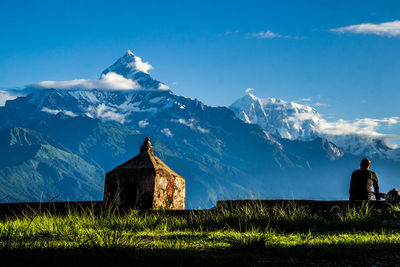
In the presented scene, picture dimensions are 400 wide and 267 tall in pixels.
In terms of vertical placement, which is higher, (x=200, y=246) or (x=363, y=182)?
(x=363, y=182)

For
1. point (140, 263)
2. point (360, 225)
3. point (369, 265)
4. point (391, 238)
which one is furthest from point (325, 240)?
point (140, 263)

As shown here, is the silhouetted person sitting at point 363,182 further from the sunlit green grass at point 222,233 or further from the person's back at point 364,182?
the sunlit green grass at point 222,233

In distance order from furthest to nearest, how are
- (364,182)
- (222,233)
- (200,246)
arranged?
1. (364,182)
2. (222,233)
3. (200,246)

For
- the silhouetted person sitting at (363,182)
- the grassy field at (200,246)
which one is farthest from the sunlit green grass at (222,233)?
the silhouetted person sitting at (363,182)

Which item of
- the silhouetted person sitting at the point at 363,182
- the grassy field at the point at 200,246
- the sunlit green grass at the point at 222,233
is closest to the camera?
the grassy field at the point at 200,246

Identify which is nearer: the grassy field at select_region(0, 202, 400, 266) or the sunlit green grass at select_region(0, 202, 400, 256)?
the grassy field at select_region(0, 202, 400, 266)

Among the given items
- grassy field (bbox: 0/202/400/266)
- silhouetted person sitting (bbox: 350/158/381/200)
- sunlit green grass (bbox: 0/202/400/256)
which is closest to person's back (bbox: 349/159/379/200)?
silhouetted person sitting (bbox: 350/158/381/200)

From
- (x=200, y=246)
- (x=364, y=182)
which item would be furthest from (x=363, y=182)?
(x=200, y=246)

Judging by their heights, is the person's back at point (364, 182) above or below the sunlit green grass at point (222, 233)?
above

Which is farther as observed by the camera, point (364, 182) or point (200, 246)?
point (364, 182)

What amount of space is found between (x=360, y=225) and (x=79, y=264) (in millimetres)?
5052

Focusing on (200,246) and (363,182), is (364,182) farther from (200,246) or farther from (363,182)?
(200,246)

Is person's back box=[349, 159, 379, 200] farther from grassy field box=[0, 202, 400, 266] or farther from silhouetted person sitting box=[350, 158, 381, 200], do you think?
grassy field box=[0, 202, 400, 266]

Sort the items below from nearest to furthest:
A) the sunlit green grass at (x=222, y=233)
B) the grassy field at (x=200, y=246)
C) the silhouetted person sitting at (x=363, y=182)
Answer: the grassy field at (x=200, y=246), the sunlit green grass at (x=222, y=233), the silhouetted person sitting at (x=363, y=182)
